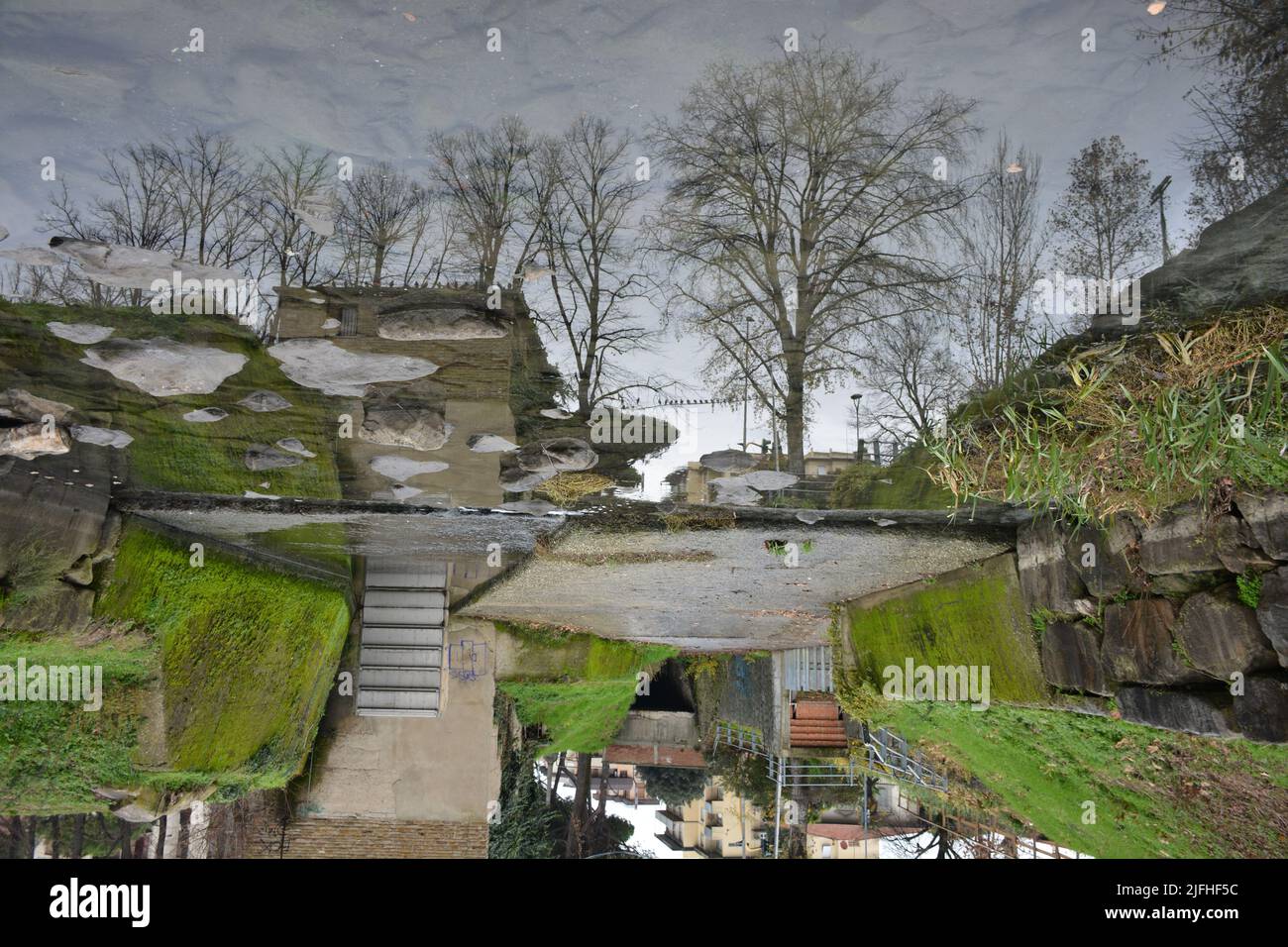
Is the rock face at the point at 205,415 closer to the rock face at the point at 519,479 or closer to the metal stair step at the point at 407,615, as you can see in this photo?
the rock face at the point at 519,479

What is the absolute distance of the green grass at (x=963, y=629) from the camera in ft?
13.5

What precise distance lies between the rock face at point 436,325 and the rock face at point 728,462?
59.3 inches

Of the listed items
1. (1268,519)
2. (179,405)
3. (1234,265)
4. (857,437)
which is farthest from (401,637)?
(1234,265)

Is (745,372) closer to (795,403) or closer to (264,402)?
(795,403)

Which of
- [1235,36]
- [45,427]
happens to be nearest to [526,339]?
[45,427]

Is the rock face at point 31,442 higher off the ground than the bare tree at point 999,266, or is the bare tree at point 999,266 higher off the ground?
the bare tree at point 999,266

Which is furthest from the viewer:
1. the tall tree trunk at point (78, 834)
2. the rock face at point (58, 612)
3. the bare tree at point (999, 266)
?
the tall tree trunk at point (78, 834)

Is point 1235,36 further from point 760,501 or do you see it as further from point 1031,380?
point 760,501

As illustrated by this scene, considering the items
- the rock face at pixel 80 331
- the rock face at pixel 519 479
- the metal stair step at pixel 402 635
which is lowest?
the metal stair step at pixel 402 635

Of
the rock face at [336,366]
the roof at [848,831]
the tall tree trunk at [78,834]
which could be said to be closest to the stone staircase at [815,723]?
the roof at [848,831]

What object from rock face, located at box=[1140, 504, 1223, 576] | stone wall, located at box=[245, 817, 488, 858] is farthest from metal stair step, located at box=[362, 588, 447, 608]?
rock face, located at box=[1140, 504, 1223, 576]

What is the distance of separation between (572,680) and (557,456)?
4943 mm

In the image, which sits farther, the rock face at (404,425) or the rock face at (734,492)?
the rock face at (404,425)

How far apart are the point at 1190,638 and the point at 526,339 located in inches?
145
